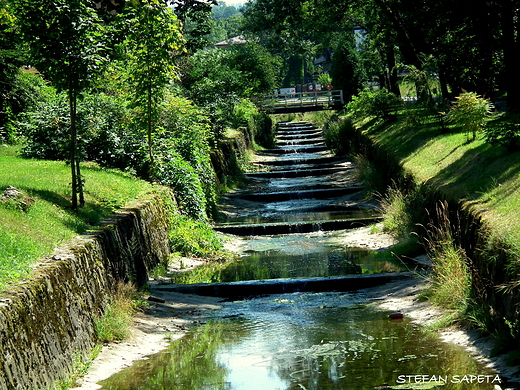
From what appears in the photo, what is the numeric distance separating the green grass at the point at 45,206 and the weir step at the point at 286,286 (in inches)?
82.6

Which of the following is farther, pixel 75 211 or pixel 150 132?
pixel 150 132

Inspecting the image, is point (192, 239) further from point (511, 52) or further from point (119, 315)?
point (511, 52)

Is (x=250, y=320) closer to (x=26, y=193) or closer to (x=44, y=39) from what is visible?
(x=26, y=193)

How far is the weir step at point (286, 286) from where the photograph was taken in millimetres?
13547

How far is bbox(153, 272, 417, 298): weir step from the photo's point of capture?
13.5 meters

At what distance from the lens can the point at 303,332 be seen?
34.1 ft

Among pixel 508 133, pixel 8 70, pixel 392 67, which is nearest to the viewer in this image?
pixel 508 133

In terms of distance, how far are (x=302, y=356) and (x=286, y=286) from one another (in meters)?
4.56

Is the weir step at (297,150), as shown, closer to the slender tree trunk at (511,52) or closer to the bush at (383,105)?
the bush at (383,105)

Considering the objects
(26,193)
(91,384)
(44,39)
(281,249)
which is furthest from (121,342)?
(281,249)

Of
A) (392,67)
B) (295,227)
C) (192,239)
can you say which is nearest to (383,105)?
(392,67)

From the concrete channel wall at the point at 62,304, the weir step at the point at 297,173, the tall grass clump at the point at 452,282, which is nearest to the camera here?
the concrete channel wall at the point at 62,304

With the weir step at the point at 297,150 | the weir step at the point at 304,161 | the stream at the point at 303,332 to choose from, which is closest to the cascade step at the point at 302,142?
the weir step at the point at 297,150

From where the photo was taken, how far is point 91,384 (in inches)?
317
